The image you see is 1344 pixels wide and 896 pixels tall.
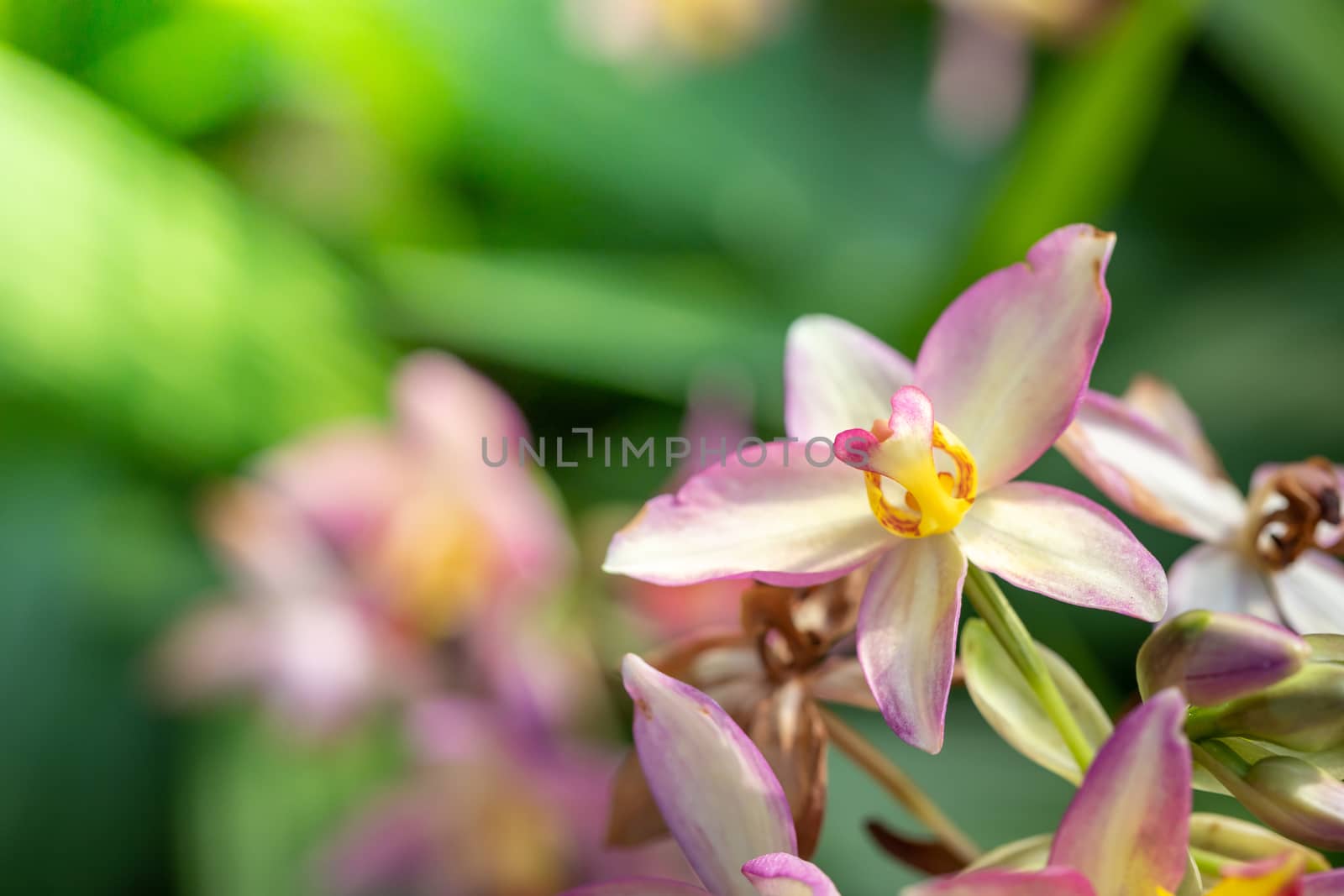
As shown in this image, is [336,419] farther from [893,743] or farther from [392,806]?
[893,743]

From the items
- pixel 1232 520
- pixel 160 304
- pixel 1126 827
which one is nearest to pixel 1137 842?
pixel 1126 827

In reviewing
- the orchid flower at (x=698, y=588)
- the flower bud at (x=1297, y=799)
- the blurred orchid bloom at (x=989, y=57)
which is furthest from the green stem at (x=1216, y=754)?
the blurred orchid bloom at (x=989, y=57)

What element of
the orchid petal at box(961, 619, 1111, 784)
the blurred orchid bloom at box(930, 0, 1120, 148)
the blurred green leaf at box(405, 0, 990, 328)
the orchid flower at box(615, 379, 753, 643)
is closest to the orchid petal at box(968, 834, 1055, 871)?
the orchid petal at box(961, 619, 1111, 784)

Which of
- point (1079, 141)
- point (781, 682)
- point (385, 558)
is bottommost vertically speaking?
point (385, 558)

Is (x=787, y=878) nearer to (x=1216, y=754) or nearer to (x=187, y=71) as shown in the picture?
(x=1216, y=754)

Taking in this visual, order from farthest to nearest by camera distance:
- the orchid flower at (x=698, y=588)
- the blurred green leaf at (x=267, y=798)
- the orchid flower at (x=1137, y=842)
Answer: the blurred green leaf at (x=267, y=798) < the orchid flower at (x=698, y=588) < the orchid flower at (x=1137, y=842)

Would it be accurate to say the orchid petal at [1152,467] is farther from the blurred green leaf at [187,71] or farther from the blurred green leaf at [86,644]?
the blurred green leaf at [86,644]

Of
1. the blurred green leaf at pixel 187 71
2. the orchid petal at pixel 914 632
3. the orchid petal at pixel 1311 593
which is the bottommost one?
the orchid petal at pixel 1311 593
